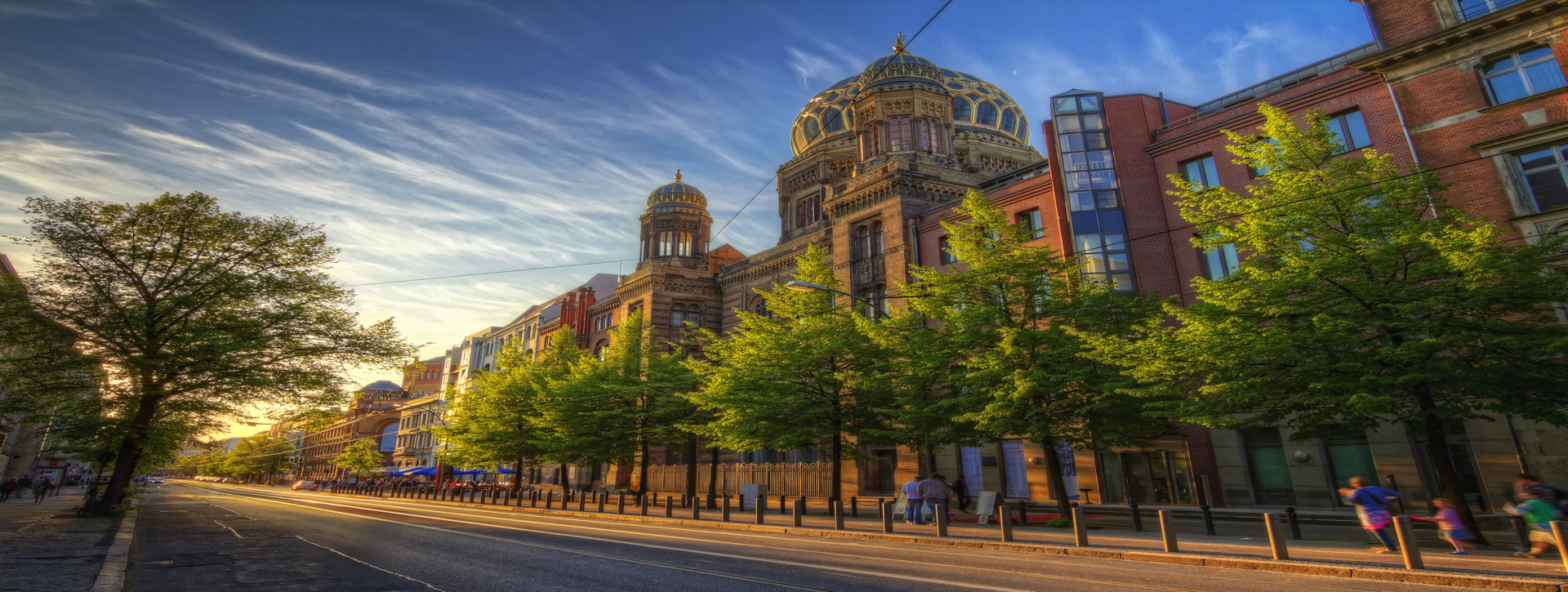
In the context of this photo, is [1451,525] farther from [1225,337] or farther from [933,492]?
[933,492]

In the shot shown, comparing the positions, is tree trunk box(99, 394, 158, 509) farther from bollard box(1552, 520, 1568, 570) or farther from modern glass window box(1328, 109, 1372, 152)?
modern glass window box(1328, 109, 1372, 152)

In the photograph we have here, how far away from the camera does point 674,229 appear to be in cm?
5822

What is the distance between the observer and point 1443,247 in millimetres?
13742

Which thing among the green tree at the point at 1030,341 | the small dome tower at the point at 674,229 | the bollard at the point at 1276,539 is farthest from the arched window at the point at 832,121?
the bollard at the point at 1276,539

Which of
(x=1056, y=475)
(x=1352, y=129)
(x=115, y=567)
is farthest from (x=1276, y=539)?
(x=115, y=567)

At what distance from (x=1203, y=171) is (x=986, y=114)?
3952cm

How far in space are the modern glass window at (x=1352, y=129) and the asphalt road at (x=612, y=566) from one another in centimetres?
1893

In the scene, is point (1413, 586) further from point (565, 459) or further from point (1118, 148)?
point (565, 459)

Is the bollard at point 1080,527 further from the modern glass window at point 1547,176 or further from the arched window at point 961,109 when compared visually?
the arched window at point 961,109

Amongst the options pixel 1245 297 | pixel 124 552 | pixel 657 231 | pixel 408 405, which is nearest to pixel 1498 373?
pixel 1245 297

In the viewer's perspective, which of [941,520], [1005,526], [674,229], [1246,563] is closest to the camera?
[1246,563]

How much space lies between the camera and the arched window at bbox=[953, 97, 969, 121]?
208 feet

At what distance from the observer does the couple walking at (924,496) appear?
20141mm

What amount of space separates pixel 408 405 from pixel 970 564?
9814cm
